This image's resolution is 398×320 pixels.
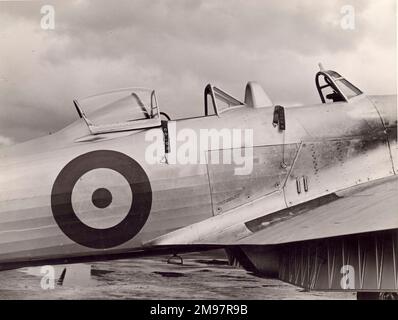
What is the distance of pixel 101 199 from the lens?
4.59m

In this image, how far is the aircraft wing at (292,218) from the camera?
4164mm

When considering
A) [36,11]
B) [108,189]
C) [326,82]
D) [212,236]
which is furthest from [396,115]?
[36,11]

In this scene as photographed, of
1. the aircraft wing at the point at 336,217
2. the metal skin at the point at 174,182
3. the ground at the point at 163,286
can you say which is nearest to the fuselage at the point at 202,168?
the metal skin at the point at 174,182

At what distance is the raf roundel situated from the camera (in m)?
4.54

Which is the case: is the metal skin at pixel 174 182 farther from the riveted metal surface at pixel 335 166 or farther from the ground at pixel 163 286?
the ground at pixel 163 286

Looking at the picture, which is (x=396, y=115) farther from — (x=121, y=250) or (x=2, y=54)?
(x=2, y=54)

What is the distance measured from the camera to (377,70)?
5.65 meters

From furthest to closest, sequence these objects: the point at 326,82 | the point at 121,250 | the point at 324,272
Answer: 1. the point at 326,82
2. the point at 121,250
3. the point at 324,272

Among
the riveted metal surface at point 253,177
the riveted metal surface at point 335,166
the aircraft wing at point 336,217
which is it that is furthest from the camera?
the riveted metal surface at point 335,166

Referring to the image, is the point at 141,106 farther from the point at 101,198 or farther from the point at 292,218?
the point at 292,218

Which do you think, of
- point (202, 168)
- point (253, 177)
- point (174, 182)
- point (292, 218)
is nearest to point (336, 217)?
point (292, 218)

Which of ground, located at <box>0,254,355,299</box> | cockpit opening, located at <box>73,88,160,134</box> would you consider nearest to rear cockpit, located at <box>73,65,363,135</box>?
cockpit opening, located at <box>73,88,160,134</box>

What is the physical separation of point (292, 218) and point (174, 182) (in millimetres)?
1237

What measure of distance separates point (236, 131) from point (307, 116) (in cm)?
89
